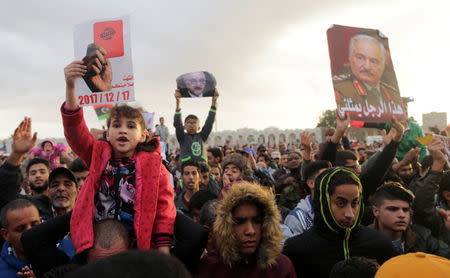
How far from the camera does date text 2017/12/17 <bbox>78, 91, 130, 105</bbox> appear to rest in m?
2.72

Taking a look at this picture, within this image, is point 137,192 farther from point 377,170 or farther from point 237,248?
point 377,170

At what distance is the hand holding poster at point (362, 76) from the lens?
4.19 metres

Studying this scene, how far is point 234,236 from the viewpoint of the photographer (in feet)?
7.27

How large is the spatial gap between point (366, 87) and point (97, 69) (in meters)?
3.33

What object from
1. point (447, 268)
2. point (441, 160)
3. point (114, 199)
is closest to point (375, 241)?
point (447, 268)

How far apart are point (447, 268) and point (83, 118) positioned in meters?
2.25

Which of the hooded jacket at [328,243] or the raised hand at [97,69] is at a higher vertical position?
the raised hand at [97,69]

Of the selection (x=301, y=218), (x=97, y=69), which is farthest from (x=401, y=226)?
(x=97, y=69)

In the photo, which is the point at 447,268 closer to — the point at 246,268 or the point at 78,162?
the point at 246,268

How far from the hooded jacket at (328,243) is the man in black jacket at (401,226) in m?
0.58

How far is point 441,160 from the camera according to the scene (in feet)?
11.3

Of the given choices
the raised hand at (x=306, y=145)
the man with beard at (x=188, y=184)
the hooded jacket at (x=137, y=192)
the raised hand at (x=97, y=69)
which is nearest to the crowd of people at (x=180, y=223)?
the hooded jacket at (x=137, y=192)

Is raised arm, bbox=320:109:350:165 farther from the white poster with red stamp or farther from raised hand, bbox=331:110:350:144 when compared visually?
the white poster with red stamp

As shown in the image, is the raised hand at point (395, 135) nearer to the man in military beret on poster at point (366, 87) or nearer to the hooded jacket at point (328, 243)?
the man in military beret on poster at point (366, 87)
